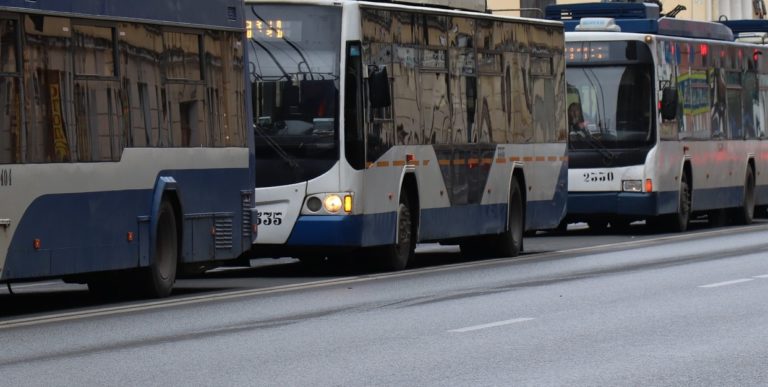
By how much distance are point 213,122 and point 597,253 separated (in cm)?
814

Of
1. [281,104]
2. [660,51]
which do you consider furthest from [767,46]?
[281,104]

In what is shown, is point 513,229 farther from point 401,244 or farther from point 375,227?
point 375,227

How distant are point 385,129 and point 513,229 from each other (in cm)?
438

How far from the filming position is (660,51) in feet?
102

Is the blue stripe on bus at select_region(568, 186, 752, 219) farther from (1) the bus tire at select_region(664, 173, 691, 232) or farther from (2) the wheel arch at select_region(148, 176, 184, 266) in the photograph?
(2) the wheel arch at select_region(148, 176, 184, 266)

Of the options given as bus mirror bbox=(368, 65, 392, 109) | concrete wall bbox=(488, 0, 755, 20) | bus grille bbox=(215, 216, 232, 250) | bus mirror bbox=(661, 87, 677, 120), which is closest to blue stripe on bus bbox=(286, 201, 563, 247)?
bus mirror bbox=(368, 65, 392, 109)

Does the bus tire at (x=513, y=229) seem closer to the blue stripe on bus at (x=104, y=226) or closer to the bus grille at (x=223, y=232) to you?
the blue stripe on bus at (x=104, y=226)

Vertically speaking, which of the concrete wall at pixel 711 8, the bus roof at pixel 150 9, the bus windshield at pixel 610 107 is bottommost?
the bus windshield at pixel 610 107

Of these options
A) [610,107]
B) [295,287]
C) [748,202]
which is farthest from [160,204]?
[748,202]

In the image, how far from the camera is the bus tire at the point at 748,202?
116 feet

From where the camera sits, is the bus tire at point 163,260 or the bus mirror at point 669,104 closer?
the bus tire at point 163,260

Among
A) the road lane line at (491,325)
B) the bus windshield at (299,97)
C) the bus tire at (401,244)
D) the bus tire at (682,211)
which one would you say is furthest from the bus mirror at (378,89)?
the bus tire at (682,211)

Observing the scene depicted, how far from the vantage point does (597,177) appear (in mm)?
30406

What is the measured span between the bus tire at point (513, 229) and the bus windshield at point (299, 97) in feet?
16.2
